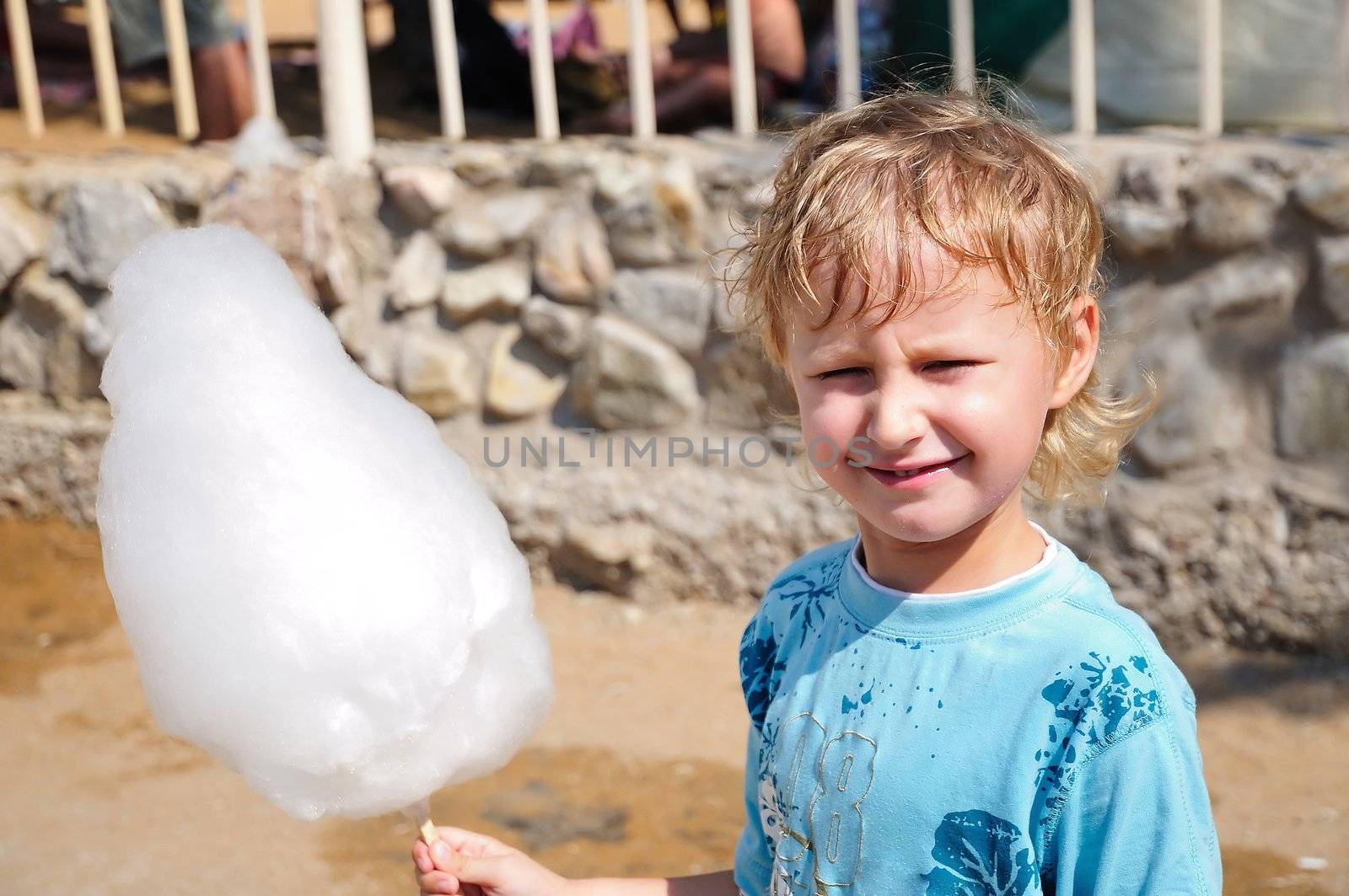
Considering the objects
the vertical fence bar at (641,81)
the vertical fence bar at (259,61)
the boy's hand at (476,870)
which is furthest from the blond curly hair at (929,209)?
the vertical fence bar at (259,61)

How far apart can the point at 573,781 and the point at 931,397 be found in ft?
5.98


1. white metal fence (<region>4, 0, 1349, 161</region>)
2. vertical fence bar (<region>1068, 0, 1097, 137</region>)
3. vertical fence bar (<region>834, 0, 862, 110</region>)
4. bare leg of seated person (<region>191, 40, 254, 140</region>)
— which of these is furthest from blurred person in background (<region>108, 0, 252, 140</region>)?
vertical fence bar (<region>1068, 0, 1097, 137</region>)

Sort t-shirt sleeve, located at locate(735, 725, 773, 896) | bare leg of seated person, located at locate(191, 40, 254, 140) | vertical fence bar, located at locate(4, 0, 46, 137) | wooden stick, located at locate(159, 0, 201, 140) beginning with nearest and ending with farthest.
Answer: t-shirt sleeve, located at locate(735, 725, 773, 896)
wooden stick, located at locate(159, 0, 201, 140)
vertical fence bar, located at locate(4, 0, 46, 137)
bare leg of seated person, located at locate(191, 40, 254, 140)

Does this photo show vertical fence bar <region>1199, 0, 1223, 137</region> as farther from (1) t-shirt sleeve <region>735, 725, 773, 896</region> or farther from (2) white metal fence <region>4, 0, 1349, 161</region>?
(1) t-shirt sleeve <region>735, 725, 773, 896</region>

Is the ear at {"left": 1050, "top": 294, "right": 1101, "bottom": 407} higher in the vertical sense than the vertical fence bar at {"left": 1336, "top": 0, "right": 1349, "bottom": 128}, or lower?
lower

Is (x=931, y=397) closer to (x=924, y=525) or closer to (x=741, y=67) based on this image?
(x=924, y=525)

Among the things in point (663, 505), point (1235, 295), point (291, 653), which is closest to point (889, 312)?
point (291, 653)

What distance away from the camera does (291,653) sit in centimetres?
123

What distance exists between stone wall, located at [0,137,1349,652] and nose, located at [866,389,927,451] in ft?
6.10

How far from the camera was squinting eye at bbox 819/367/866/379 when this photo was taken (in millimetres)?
1179

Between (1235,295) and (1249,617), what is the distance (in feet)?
2.24

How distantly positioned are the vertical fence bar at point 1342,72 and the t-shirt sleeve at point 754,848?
7.38 feet

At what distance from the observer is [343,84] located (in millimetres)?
3438

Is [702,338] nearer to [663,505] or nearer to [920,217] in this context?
[663,505]
